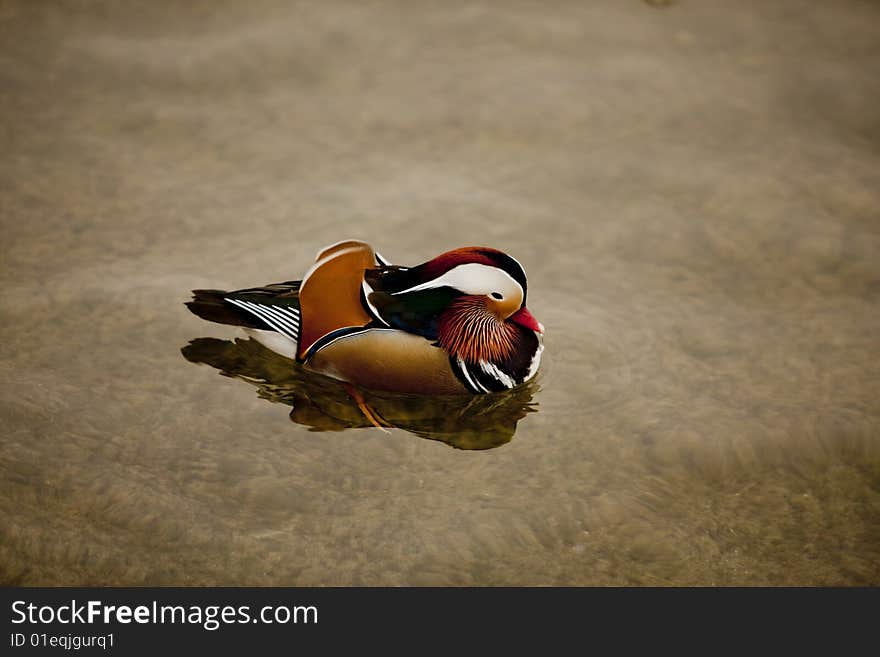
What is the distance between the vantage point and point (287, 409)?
2.83 meters

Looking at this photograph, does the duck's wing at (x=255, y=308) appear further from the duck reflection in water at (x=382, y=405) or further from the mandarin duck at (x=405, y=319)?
the duck reflection in water at (x=382, y=405)

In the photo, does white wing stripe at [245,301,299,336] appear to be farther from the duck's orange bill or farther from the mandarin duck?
the duck's orange bill

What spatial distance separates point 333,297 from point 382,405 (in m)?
0.36

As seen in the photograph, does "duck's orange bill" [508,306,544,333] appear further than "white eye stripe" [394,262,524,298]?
Yes

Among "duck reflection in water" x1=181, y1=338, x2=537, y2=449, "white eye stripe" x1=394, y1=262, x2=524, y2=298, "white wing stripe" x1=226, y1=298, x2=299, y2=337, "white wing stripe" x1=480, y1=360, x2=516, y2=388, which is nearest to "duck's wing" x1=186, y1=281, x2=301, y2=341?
"white wing stripe" x1=226, y1=298, x2=299, y2=337

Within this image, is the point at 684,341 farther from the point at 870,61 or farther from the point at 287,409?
the point at 870,61

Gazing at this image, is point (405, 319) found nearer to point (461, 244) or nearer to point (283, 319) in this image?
point (283, 319)

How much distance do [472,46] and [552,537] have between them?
3.19m

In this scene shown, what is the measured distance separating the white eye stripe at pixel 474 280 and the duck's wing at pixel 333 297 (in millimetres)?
134

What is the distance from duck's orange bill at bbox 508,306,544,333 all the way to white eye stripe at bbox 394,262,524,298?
11 cm

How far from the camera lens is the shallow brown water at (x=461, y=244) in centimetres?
246

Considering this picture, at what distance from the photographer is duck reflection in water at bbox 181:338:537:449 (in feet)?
9.15

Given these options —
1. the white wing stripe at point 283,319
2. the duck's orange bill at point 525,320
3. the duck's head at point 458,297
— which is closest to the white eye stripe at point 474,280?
the duck's head at point 458,297

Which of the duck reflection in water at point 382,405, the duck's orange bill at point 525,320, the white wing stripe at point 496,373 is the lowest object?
the duck reflection in water at point 382,405
